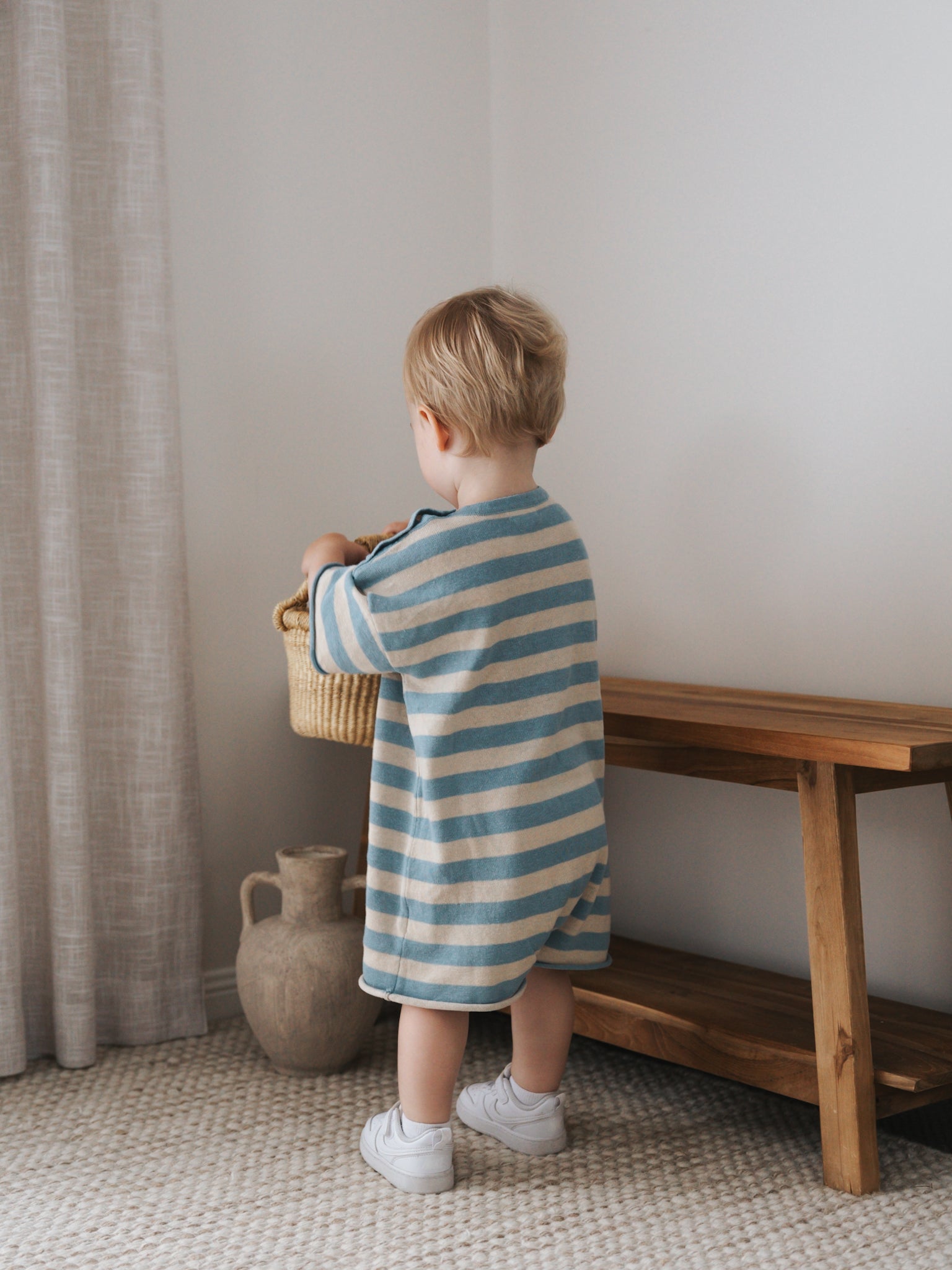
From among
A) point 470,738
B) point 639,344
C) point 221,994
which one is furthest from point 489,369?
point 221,994

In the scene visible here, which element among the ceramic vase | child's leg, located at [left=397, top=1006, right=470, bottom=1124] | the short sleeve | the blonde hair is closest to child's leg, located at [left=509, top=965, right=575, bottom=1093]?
child's leg, located at [left=397, top=1006, right=470, bottom=1124]

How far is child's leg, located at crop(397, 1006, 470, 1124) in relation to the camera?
4.34 feet

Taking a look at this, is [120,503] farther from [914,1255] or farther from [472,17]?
[914,1255]

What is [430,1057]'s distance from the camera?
4.35ft

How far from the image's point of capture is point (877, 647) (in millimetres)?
1596

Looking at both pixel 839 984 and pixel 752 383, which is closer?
pixel 839 984

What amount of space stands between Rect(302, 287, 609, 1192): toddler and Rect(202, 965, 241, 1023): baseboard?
2.02 ft

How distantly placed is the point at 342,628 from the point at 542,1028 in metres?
0.56

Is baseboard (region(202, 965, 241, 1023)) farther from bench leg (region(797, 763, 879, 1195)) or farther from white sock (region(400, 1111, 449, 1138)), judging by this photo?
bench leg (region(797, 763, 879, 1195))

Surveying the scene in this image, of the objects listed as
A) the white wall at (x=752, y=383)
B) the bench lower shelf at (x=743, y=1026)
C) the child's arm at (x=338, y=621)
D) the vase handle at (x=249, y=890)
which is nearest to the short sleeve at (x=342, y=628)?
the child's arm at (x=338, y=621)

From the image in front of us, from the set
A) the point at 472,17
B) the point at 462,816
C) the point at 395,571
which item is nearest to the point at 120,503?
the point at 395,571

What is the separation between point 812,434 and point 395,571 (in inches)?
29.0

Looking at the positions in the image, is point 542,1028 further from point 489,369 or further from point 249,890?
point 489,369

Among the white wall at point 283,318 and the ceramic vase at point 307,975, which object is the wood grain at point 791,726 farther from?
the white wall at point 283,318
